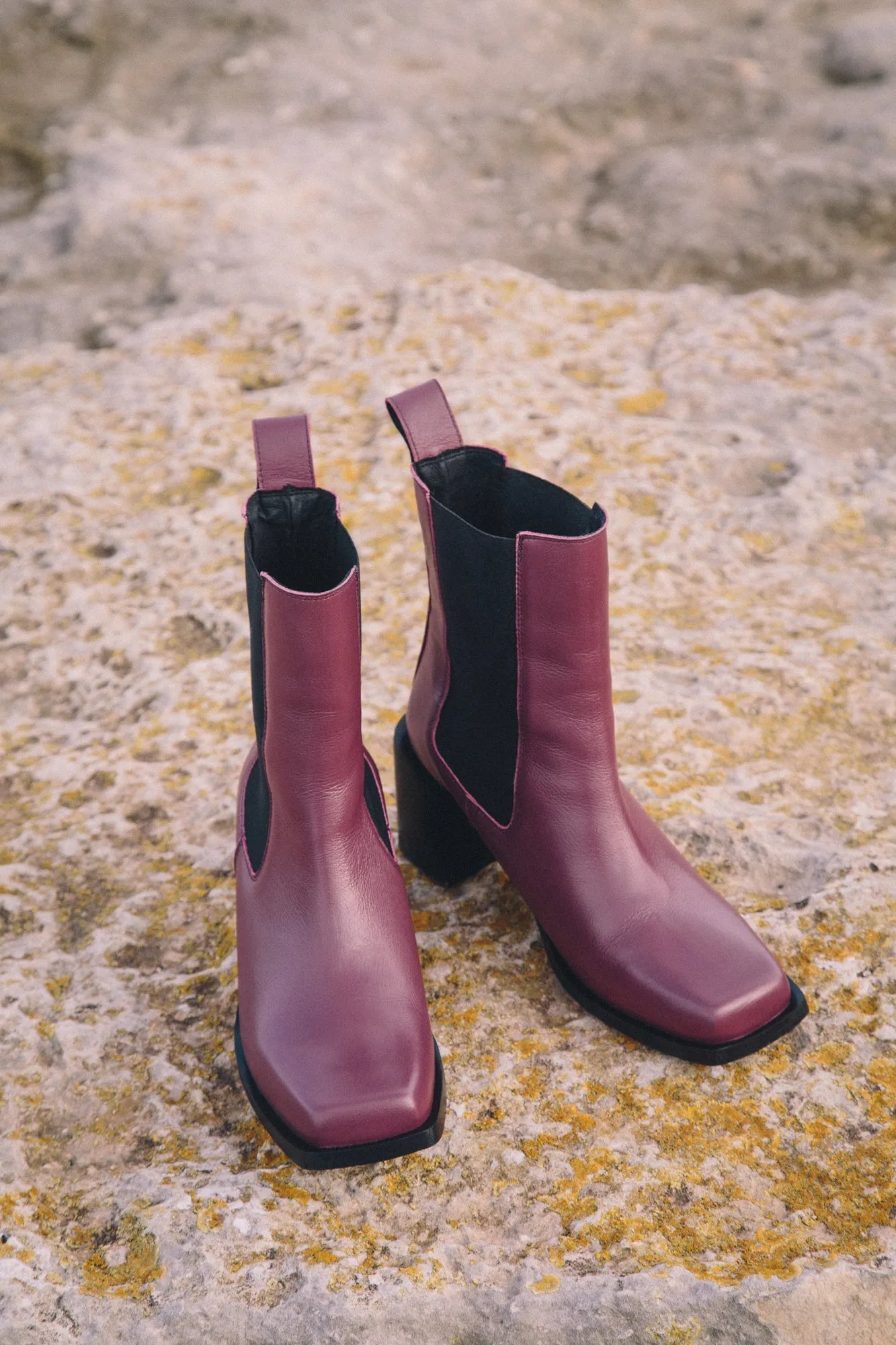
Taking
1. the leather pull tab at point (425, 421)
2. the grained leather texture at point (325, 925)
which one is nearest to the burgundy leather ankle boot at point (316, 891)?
the grained leather texture at point (325, 925)

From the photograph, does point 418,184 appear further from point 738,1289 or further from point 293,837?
point 738,1289

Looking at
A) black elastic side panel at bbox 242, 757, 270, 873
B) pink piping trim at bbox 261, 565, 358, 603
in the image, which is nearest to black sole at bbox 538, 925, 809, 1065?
black elastic side panel at bbox 242, 757, 270, 873

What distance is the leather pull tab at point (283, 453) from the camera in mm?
1439

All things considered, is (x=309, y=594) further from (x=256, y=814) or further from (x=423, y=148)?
(x=423, y=148)

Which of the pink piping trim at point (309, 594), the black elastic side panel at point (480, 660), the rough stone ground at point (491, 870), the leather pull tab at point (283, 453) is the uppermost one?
the leather pull tab at point (283, 453)

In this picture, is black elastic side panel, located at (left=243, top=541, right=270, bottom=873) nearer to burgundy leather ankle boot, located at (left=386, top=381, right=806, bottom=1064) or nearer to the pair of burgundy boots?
the pair of burgundy boots

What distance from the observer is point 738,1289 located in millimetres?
1116

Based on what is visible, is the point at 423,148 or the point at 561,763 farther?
the point at 423,148

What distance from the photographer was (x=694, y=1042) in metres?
1.35

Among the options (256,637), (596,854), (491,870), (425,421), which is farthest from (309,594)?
(491,870)

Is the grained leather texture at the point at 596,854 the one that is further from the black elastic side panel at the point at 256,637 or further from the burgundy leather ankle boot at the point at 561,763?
the black elastic side panel at the point at 256,637

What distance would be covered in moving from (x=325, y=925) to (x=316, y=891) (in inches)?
1.7

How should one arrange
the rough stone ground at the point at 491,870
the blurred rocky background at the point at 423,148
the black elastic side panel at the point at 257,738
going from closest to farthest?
the rough stone ground at the point at 491,870, the black elastic side panel at the point at 257,738, the blurred rocky background at the point at 423,148

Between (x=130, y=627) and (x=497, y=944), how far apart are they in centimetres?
108
